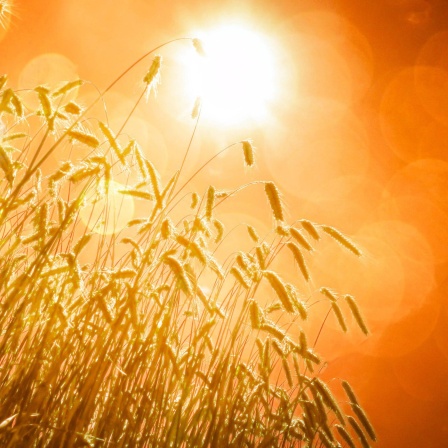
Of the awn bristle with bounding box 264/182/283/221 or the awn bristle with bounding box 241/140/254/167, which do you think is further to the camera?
the awn bristle with bounding box 241/140/254/167

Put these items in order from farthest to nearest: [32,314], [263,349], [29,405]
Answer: [263,349], [32,314], [29,405]

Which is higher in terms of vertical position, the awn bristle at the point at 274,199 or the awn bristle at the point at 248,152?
the awn bristle at the point at 248,152

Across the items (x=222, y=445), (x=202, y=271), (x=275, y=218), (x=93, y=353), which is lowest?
(x=222, y=445)

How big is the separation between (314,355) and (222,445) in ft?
2.52

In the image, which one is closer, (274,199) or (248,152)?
(274,199)

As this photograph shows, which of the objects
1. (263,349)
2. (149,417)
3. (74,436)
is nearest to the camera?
(74,436)

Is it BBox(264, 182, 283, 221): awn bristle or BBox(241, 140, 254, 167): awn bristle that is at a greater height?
BBox(241, 140, 254, 167): awn bristle

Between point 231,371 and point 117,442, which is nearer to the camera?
point 117,442

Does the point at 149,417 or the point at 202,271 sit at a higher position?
the point at 202,271

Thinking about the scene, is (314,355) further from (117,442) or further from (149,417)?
(117,442)

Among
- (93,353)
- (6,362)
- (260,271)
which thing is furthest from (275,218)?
(6,362)

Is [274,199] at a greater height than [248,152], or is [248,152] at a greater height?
[248,152]

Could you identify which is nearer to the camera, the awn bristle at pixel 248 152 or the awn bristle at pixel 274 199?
the awn bristle at pixel 274 199

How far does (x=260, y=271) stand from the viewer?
80.0 inches
